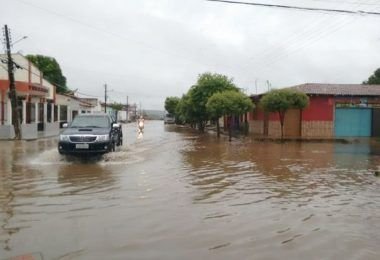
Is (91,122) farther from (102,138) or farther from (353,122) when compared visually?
(353,122)

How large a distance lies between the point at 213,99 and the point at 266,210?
88.2ft

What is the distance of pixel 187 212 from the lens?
8836mm

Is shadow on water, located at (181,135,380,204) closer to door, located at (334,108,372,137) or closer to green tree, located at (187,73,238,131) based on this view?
door, located at (334,108,372,137)

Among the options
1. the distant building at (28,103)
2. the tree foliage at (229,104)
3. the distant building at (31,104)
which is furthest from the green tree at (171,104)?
the tree foliage at (229,104)

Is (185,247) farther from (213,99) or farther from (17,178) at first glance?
(213,99)

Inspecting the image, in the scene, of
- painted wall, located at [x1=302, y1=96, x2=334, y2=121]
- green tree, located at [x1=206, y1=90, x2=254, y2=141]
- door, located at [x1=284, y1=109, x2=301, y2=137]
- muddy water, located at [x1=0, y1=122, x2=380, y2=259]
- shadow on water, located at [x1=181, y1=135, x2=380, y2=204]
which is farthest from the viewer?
door, located at [x1=284, y1=109, x2=301, y2=137]

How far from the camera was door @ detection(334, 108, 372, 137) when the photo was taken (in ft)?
126

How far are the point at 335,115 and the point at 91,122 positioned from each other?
76.7 ft

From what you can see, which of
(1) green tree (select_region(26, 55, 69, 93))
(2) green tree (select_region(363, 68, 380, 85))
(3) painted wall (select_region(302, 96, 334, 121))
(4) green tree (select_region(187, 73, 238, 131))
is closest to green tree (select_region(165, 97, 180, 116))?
(1) green tree (select_region(26, 55, 69, 93))

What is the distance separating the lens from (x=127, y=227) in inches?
301

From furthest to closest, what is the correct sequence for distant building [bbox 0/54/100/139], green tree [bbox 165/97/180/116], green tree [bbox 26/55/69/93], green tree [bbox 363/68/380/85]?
green tree [bbox 165/97/180/116] → green tree [bbox 26/55/69/93] → green tree [bbox 363/68/380/85] → distant building [bbox 0/54/100/139]

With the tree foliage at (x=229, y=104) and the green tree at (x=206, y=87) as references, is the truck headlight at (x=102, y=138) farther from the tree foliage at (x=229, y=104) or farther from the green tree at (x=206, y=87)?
the green tree at (x=206, y=87)

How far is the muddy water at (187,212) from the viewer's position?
6578mm

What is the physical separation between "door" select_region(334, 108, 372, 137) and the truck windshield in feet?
75.2
